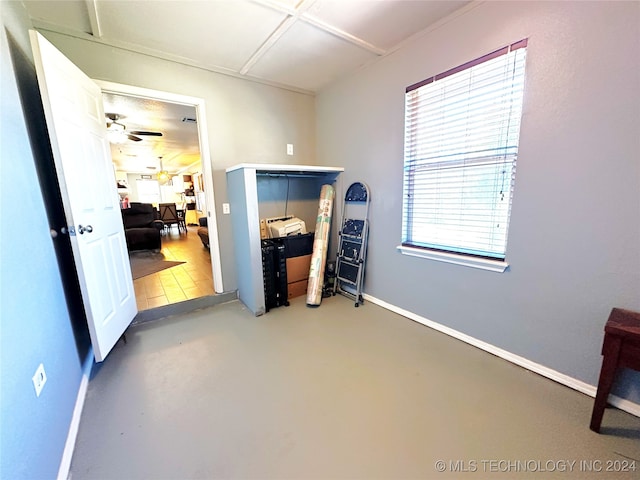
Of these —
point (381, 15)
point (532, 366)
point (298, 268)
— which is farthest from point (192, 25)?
point (532, 366)

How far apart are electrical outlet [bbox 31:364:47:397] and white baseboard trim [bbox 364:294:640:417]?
242 centimetres

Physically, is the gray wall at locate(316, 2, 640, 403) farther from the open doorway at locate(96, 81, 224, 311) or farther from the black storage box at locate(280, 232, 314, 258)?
the open doorway at locate(96, 81, 224, 311)

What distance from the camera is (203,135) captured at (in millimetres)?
2611

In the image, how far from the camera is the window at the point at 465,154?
1.68 meters

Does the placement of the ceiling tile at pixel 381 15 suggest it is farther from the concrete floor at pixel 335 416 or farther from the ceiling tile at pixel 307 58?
the concrete floor at pixel 335 416

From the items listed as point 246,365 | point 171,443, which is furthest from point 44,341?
point 246,365

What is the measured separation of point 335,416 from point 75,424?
137 centimetres

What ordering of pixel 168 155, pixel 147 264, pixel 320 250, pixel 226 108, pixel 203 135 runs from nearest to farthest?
pixel 203 135 → pixel 226 108 → pixel 320 250 → pixel 147 264 → pixel 168 155

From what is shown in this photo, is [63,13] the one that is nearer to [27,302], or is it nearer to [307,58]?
[307,58]

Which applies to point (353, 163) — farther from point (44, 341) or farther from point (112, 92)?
point (44, 341)

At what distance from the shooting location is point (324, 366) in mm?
1794

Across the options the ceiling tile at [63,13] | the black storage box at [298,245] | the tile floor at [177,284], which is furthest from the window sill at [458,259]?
the ceiling tile at [63,13]

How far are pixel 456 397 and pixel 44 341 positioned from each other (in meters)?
2.13

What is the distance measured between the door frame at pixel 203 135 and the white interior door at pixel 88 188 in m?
0.20
